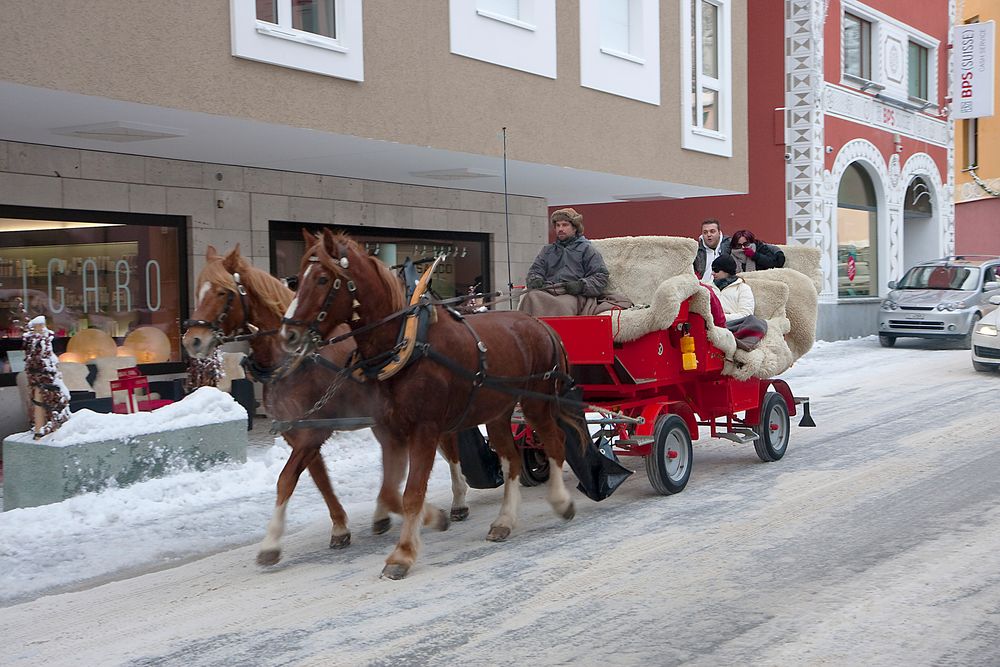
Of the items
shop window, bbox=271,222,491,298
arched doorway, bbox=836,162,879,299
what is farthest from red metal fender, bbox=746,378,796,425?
arched doorway, bbox=836,162,879,299

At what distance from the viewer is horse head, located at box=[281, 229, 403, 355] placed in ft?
18.4

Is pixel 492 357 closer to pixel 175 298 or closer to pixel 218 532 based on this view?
pixel 218 532

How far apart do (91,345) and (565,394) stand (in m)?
5.89

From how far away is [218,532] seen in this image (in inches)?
278

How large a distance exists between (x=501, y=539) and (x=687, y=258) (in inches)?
112

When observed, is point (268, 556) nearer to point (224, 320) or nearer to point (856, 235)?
point (224, 320)

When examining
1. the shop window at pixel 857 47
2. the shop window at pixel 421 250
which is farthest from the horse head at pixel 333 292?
the shop window at pixel 857 47

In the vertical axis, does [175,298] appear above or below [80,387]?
above

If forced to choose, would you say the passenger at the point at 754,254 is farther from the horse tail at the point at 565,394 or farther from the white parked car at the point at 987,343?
the white parked car at the point at 987,343

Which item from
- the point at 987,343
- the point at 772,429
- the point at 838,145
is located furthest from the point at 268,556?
the point at 838,145

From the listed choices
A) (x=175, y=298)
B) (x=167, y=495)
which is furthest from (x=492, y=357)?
(x=175, y=298)

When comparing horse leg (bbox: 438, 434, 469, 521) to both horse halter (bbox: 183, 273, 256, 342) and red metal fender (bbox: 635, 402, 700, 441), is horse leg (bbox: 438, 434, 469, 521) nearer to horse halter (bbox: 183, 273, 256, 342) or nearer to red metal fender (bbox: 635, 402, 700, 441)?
red metal fender (bbox: 635, 402, 700, 441)

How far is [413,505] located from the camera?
19.2 feet

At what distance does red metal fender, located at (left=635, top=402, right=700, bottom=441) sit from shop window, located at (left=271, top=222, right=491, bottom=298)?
17.4 ft
